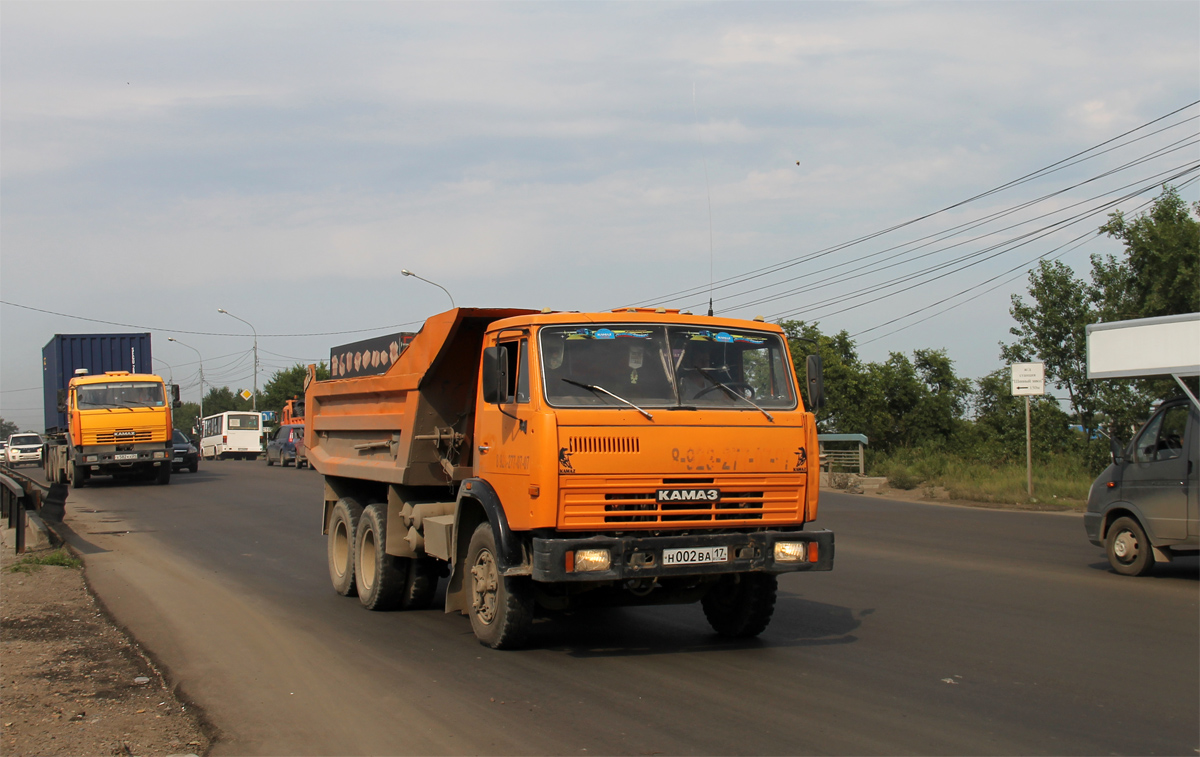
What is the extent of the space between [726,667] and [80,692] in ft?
13.8

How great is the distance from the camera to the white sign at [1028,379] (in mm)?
20938

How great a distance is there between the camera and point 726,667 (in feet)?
22.4

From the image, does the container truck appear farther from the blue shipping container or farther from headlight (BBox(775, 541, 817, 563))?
headlight (BBox(775, 541, 817, 563))

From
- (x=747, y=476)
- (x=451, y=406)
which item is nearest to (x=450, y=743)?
(x=747, y=476)

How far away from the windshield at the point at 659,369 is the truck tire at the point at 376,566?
3.36 metres

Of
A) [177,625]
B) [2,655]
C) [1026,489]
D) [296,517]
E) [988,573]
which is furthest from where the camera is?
[1026,489]

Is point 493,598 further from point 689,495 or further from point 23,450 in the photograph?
point 23,450

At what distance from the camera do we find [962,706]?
5.80 m

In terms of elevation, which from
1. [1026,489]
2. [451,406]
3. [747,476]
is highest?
[451,406]

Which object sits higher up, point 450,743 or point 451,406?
point 451,406

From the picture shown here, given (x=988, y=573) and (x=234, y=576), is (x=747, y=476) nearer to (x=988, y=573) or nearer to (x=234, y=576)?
(x=988, y=573)

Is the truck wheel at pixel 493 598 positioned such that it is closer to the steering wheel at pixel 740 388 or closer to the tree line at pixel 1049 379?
the steering wheel at pixel 740 388

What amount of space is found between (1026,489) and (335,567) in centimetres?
1688

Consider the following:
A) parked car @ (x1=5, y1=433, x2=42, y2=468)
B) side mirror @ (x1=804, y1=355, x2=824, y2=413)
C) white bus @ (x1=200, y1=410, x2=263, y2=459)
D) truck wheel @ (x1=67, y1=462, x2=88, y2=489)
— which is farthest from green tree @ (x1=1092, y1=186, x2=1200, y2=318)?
parked car @ (x1=5, y1=433, x2=42, y2=468)
